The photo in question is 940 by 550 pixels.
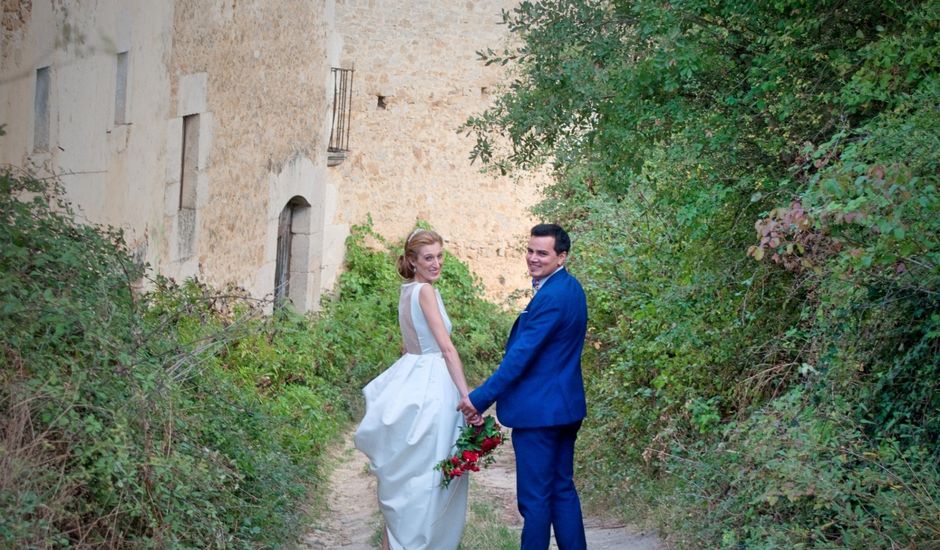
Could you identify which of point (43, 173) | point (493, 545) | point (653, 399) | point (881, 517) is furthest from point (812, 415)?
point (43, 173)

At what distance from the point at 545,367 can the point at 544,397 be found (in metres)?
0.15

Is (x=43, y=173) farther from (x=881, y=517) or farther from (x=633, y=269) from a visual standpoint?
(x=881, y=517)

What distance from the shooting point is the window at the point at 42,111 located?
6.54 meters

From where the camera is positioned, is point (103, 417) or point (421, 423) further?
point (421, 423)

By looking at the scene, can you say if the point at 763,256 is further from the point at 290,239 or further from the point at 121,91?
the point at 290,239

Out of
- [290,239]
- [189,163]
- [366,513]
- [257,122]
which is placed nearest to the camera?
[366,513]

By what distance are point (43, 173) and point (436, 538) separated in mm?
3127

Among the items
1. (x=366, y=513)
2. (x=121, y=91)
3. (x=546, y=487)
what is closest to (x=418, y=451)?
(x=546, y=487)

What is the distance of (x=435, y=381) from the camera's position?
5.78 meters

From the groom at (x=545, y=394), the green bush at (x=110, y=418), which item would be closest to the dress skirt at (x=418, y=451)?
the groom at (x=545, y=394)

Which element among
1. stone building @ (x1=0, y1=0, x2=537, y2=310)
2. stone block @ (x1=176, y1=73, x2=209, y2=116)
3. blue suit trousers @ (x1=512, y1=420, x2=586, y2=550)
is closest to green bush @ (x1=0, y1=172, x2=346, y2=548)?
stone building @ (x1=0, y1=0, x2=537, y2=310)

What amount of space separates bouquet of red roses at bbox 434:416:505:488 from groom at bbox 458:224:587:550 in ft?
0.75

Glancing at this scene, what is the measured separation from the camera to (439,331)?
5.74 m

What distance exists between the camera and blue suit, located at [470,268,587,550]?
532 cm
